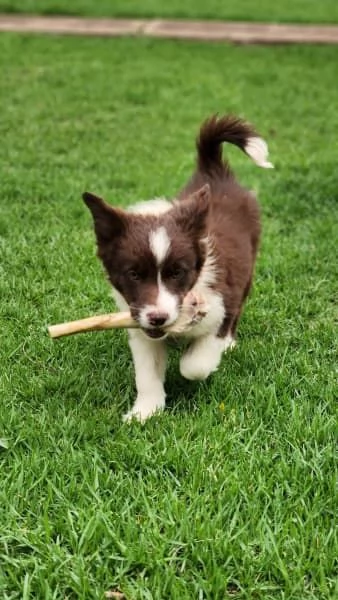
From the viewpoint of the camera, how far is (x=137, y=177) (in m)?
7.08

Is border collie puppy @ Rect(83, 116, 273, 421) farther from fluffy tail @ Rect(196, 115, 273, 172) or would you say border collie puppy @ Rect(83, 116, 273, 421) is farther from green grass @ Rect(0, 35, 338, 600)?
green grass @ Rect(0, 35, 338, 600)

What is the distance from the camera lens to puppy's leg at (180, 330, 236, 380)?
3635 millimetres

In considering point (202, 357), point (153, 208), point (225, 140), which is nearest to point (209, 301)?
point (202, 357)

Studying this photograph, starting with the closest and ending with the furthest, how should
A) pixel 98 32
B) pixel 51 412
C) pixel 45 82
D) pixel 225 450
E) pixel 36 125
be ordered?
pixel 225 450, pixel 51 412, pixel 36 125, pixel 45 82, pixel 98 32

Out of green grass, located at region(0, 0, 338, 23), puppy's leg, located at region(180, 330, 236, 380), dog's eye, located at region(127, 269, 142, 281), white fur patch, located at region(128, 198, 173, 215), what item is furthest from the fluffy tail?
green grass, located at region(0, 0, 338, 23)

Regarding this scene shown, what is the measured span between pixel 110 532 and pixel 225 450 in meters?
0.67

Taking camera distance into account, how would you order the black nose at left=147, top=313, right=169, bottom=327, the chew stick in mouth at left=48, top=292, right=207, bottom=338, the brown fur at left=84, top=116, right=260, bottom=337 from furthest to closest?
the chew stick in mouth at left=48, top=292, right=207, bottom=338 < the brown fur at left=84, top=116, right=260, bottom=337 < the black nose at left=147, top=313, right=169, bottom=327

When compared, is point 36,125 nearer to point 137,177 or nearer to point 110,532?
point 137,177

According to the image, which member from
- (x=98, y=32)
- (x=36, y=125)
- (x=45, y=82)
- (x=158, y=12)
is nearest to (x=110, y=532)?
(x=36, y=125)

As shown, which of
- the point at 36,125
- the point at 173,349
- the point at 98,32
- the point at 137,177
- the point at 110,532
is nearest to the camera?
the point at 110,532

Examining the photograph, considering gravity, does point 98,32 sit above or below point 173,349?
below

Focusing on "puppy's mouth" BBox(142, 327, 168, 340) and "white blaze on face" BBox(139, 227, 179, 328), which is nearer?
"white blaze on face" BBox(139, 227, 179, 328)

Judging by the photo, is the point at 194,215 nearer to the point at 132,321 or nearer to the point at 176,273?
the point at 176,273

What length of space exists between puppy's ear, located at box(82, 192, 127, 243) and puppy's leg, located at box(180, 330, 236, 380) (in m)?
0.64
